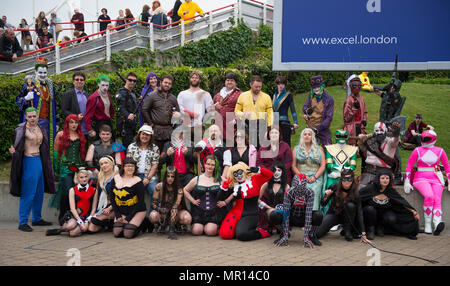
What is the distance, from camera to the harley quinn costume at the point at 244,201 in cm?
766

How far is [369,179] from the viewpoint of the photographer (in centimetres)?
843

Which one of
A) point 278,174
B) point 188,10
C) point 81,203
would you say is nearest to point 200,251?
point 278,174

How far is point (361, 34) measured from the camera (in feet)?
32.6

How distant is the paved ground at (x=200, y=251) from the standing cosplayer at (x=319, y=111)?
80.6 inches

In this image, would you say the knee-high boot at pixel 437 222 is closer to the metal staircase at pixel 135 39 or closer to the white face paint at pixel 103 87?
the white face paint at pixel 103 87

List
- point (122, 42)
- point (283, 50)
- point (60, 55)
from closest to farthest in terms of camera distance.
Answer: point (283, 50) < point (60, 55) < point (122, 42)

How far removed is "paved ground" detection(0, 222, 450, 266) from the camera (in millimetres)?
6301

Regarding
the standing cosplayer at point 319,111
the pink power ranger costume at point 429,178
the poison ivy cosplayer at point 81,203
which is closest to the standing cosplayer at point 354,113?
the standing cosplayer at point 319,111

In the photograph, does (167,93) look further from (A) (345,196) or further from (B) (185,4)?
(B) (185,4)

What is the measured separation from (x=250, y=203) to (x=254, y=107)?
2.05m

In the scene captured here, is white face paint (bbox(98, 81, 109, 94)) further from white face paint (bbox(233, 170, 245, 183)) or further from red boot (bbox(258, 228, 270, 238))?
red boot (bbox(258, 228, 270, 238))

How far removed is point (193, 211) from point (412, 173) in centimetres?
370

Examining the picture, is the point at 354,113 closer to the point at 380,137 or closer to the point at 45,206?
the point at 380,137

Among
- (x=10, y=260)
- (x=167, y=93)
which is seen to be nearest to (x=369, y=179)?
(x=167, y=93)
